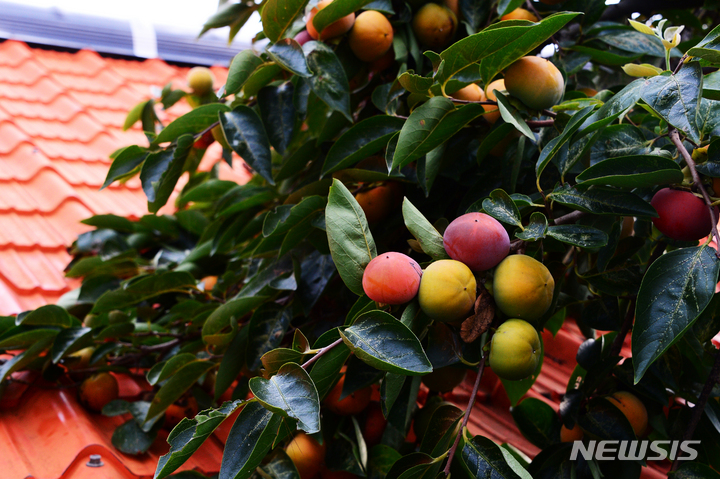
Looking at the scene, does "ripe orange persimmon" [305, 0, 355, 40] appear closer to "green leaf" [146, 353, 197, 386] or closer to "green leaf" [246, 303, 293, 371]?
"green leaf" [246, 303, 293, 371]

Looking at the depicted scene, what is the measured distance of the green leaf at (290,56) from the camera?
842 mm

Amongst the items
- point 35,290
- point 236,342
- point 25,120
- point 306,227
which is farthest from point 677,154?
point 25,120

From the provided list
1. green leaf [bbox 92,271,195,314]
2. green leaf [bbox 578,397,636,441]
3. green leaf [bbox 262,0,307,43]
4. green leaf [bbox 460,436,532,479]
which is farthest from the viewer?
green leaf [bbox 92,271,195,314]

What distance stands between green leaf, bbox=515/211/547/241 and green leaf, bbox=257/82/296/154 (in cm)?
50

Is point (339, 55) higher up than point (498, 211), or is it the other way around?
point (339, 55)

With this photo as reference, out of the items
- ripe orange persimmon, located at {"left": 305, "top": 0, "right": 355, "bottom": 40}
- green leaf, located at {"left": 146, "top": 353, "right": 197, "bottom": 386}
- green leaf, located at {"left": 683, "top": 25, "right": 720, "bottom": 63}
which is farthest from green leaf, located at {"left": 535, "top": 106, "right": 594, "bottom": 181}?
green leaf, located at {"left": 146, "top": 353, "right": 197, "bottom": 386}

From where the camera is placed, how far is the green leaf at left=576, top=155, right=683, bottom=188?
598mm

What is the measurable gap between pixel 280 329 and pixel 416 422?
314 mm

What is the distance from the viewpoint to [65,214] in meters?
1.81

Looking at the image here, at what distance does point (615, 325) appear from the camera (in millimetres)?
869

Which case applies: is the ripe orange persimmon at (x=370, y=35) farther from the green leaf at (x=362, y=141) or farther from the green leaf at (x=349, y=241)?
the green leaf at (x=349, y=241)

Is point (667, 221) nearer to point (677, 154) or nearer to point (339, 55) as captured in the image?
point (677, 154)

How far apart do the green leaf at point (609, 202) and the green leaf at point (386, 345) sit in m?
0.25

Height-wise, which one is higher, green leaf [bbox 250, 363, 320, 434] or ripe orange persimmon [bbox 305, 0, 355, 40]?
ripe orange persimmon [bbox 305, 0, 355, 40]
